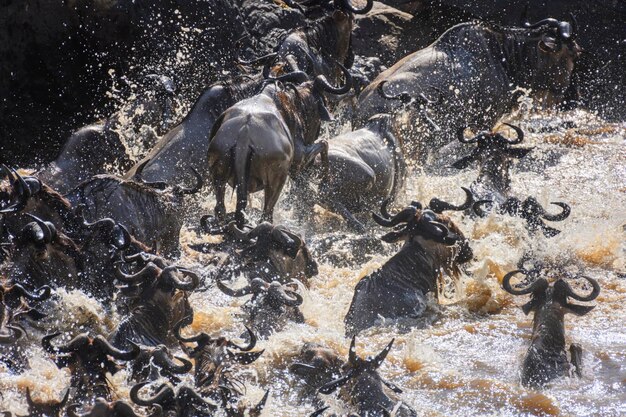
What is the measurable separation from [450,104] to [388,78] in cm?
79

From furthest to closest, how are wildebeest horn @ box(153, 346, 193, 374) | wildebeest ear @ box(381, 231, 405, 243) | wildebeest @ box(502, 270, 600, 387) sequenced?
wildebeest ear @ box(381, 231, 405, 243)
wildebeest @ box(502, 270, 600, 387)
wildebeest horn @ box(153, 346, 193, 374)

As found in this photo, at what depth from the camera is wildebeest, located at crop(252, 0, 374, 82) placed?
1256 cm

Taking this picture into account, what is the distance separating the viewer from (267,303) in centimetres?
736

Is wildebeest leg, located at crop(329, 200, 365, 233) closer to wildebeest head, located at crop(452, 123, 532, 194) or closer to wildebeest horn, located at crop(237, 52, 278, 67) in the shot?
wildebeest head, located at crop(452, 123, 532, 194)

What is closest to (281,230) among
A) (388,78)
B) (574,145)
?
(388,78)

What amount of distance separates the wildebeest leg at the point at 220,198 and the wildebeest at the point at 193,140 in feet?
2.23

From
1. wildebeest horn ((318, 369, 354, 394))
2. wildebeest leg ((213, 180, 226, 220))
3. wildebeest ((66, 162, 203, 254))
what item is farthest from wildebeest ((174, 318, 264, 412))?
wildebeest leg ((213, 180, 226, 220))

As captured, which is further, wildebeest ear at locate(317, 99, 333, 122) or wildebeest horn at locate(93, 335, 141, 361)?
wildebeest ear at locate(317, 99, 333, 122)

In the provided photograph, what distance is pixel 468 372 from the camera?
692 centimetres

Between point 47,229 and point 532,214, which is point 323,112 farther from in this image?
point 47,229

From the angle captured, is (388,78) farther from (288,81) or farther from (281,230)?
(281,230)

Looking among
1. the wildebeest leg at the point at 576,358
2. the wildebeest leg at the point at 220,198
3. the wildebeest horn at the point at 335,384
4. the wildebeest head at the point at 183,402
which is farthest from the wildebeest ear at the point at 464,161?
the wildebeest head at the point at 183,402

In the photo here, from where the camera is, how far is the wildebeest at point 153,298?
6.83m

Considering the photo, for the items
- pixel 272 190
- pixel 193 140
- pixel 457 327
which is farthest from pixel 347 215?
pixel 457 327
